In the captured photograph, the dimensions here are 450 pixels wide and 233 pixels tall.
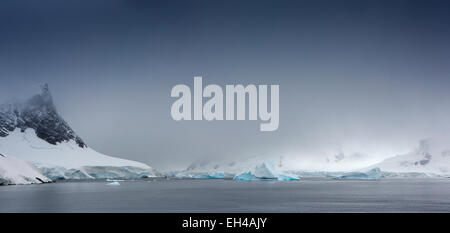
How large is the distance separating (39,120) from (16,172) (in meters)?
90.9

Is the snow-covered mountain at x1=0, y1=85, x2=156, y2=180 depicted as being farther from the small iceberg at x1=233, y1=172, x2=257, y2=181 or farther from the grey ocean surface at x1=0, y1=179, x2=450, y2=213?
the grey ocean surface at x1=0, y1=179, x2=450, y2=213

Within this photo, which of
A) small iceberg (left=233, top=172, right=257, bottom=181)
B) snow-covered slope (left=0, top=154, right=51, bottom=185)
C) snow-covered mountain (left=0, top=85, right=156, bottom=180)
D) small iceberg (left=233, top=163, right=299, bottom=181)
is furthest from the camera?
snow-covered mountain (left=0, top=85, right=156, bottom=180)

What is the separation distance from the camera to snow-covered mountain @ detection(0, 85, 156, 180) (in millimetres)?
109688

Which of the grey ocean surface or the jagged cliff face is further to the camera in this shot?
the jagged cliff face

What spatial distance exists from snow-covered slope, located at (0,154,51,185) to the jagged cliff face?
74522mm

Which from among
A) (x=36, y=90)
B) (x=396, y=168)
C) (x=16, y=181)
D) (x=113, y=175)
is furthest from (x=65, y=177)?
(x=396, y=168)

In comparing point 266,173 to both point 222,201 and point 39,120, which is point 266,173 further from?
point 39,120

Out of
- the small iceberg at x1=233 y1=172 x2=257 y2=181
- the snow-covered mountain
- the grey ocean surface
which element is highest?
the snow-covered mountain

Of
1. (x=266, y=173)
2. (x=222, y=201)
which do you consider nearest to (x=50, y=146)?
(x=266, y=173)

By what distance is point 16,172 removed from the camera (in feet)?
205

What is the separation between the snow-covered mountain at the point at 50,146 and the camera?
109688 mm

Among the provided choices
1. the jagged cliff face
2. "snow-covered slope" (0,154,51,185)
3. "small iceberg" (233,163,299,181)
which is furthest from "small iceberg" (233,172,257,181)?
the jagged cliff face

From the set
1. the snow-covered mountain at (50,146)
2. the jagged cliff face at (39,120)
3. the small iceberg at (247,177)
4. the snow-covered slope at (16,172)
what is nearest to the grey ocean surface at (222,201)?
the snow-covered slope at (16,172)
